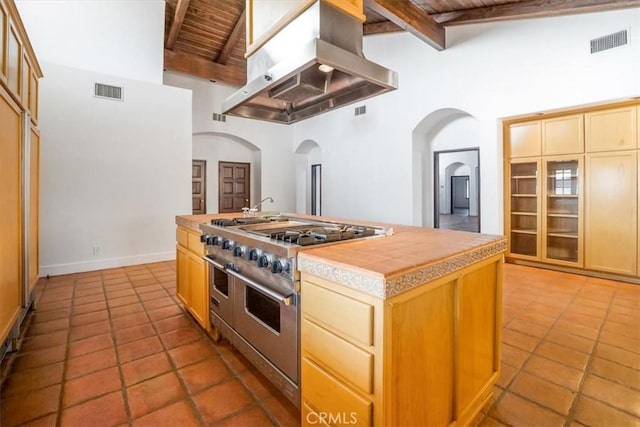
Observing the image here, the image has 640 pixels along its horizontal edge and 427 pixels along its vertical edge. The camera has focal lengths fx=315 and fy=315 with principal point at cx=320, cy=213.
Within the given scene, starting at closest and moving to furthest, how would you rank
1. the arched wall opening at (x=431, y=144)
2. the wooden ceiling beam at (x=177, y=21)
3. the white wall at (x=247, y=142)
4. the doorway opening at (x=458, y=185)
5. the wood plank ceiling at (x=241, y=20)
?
the wood plank ceiling at (x=241, y=20)
the wooden ceiling beam at (x=177, y=21)
the arched wall opening at (x=431, y=144)
the white wall at (x=247, y=142)
the doorway opening at (x=458, y=185)

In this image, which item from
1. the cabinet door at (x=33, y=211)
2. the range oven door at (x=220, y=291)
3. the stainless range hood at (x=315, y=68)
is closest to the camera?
the stainless range hood at (x=315, y=68)

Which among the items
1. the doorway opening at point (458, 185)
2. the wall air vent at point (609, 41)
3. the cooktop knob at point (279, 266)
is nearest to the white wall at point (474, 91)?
the wall air vent at point (609, 41)

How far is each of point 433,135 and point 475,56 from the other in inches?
63.8

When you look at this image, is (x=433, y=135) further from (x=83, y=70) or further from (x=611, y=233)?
(x=83, y=70)

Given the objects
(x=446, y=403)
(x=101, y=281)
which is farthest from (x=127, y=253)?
(x=446, y=403)

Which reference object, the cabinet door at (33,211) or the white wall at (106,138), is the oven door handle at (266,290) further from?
the white wall at (106,138)

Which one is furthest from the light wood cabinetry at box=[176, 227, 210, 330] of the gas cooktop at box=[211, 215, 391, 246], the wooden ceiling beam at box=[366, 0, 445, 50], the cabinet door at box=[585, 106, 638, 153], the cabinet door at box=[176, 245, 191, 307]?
the cabinet door at box=[585, 106, 638, 153]

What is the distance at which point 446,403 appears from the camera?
4.50 ft

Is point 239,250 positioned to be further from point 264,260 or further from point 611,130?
point 611,130

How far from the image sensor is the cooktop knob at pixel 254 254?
1.72m

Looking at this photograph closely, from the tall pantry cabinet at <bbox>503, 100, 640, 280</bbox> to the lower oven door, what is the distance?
4452 millimetres

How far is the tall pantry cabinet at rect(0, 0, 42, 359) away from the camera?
2064 mm

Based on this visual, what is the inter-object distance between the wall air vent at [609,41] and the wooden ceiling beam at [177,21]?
233 inches

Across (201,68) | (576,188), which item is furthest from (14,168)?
(576,188)
